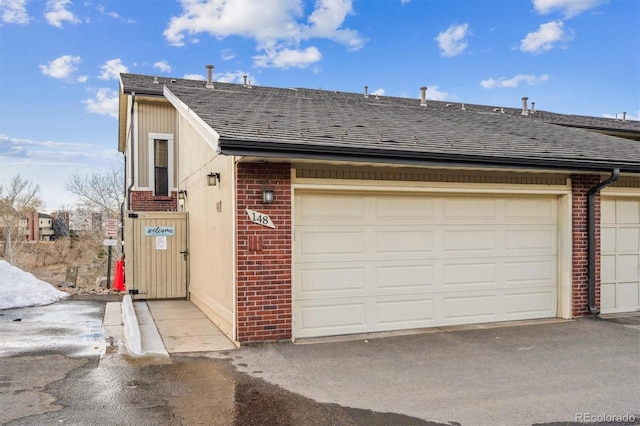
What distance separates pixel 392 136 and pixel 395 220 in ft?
4.34

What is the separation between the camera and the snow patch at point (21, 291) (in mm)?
11148

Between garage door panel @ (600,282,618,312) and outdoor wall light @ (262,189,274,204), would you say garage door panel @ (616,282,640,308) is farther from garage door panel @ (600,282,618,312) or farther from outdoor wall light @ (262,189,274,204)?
outdoor wall light @ (262,189,274,204)

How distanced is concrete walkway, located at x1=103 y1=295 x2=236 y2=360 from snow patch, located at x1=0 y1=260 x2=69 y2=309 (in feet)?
6.98

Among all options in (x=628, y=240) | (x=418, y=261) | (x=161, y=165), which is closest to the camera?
(x=418, y=261)

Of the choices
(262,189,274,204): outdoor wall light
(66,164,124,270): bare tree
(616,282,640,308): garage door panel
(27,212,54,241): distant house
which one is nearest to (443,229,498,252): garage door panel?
(616,282,640,308): garage door panel

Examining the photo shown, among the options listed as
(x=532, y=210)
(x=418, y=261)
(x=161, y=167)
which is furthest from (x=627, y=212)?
(x=161, y=167)

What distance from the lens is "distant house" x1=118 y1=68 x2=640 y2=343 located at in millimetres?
6875

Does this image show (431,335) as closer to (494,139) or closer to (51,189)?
(494,139)

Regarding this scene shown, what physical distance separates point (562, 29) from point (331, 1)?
711 centimetres

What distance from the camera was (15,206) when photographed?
34500 millimetres

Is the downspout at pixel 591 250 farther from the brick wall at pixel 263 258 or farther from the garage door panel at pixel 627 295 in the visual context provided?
the brick wall at pixel 263 258

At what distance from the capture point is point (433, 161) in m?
7.20

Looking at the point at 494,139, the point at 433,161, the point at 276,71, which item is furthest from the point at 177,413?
the point at 276,71

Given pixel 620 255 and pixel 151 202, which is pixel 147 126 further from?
pixel 620 255
